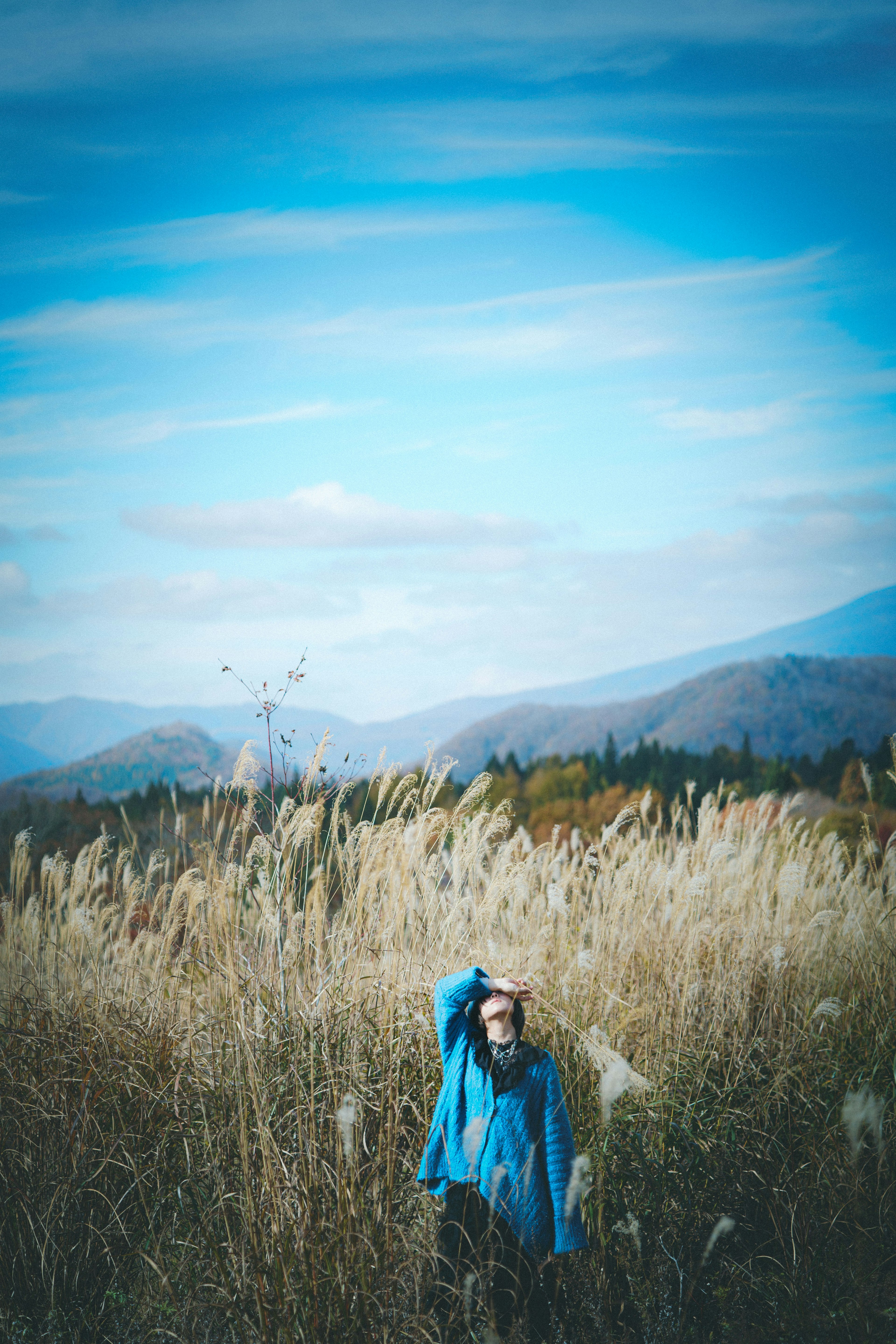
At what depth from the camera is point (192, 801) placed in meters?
15.5

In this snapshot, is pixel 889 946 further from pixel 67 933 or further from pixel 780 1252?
pixel 67 933

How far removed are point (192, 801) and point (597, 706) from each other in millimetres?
40060

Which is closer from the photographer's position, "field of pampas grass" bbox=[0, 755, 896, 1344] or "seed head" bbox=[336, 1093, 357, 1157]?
"seed head" bbox=[336, 1093, 357, 1157]

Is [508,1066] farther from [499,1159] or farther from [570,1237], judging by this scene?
[570,1237]

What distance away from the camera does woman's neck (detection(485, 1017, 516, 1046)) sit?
2.72 metres

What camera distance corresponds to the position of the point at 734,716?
39250 mm

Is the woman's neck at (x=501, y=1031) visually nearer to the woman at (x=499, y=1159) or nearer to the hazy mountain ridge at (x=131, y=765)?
the woman at (x=499, y=1159)

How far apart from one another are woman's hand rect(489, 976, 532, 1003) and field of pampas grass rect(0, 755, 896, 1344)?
322 mm

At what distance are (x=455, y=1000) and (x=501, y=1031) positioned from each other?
Answer: 186 millimetres

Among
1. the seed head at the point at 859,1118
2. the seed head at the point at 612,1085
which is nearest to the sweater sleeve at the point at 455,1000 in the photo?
the seed head at the point at 612,1085

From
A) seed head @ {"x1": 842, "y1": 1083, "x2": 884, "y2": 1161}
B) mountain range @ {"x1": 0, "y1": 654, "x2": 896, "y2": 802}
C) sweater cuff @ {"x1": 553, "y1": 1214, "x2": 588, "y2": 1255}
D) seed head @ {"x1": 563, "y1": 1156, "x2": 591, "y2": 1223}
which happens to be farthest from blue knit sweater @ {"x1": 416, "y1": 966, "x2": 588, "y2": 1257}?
mountain range @ {"x1": 0, "y1": 654, "x2": 896, "y2": 802}

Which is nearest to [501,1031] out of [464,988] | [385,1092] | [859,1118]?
[464,988]

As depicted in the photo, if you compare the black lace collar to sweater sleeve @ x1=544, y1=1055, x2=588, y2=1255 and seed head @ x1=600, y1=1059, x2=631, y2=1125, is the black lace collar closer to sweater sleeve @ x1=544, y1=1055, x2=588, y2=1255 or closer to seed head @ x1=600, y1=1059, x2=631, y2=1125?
sweater sleeve @ x1=544, y1=1055, x2=588, y2=1255

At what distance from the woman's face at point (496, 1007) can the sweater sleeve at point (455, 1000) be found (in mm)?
30
